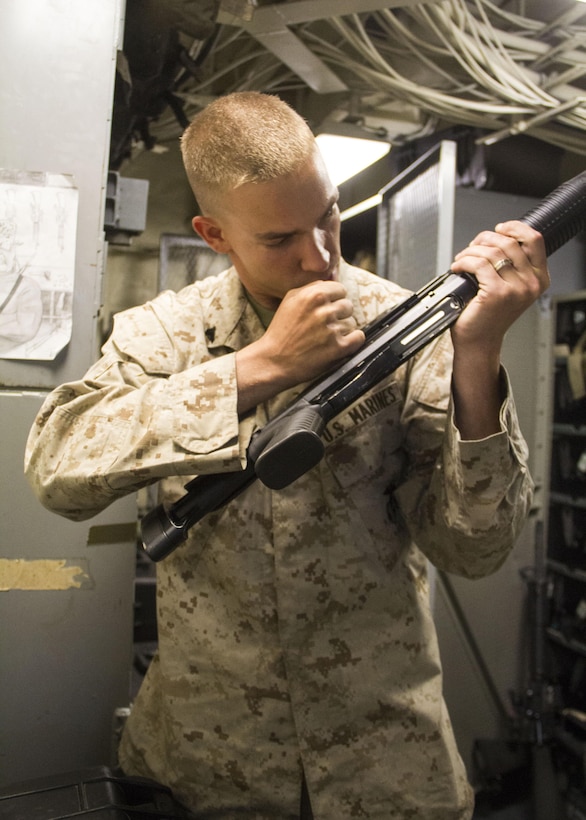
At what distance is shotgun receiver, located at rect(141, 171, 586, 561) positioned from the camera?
0.82 metres

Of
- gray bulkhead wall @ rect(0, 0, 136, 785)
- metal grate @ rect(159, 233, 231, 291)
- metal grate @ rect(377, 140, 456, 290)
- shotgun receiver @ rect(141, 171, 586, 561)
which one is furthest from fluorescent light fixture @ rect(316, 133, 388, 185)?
shotgun receiver @ rect(141, 171, 586, 561)

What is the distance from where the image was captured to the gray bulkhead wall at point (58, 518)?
1184mm

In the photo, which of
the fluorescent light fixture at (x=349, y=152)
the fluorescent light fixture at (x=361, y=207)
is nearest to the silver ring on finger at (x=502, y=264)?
the fluorescent light fixture at (x=349, y=152)

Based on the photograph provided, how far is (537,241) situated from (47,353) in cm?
86

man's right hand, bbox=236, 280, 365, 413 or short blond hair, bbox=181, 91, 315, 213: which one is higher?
short blond hair, bbox=181, 91, 315, 213

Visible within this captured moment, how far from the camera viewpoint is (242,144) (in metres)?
0.93

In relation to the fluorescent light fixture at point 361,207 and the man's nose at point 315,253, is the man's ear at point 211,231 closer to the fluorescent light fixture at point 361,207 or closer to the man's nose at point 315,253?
the man's nose at point 315,253

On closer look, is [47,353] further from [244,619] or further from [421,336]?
[421,336]

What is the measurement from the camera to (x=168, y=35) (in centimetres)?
172

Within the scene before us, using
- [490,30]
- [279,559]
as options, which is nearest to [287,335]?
[279,559]

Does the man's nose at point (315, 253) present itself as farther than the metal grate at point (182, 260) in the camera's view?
No

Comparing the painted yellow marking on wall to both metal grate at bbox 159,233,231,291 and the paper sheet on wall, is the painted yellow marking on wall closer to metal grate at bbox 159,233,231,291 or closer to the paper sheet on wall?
the paper sheet on wall

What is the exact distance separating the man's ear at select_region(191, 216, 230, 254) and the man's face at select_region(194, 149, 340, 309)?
3 centimetres

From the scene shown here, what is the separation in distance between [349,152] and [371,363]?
215cm
